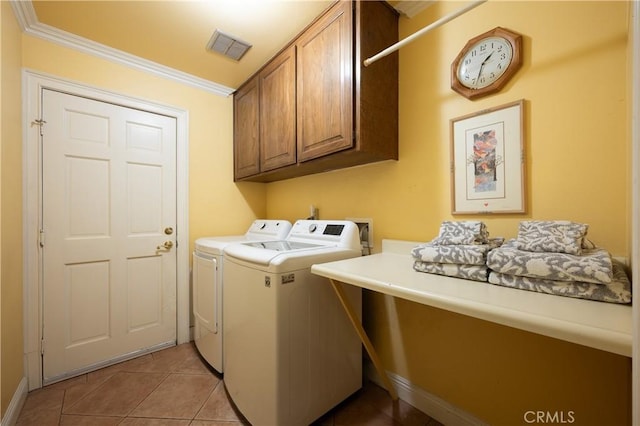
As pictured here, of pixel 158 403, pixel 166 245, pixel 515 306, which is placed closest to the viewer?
pixel 515 306

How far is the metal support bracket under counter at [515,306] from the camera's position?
547 millimetres

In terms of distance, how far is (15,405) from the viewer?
1411mm

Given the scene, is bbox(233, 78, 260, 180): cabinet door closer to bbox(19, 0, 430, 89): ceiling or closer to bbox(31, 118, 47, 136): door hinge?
bbox(19, 0, 430, 89): ceiling

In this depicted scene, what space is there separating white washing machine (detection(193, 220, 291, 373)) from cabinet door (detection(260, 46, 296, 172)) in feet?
2.00

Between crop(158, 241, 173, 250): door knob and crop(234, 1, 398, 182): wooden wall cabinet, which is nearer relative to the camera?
crop(234, 1, 398, 182): wooden wall cabinet

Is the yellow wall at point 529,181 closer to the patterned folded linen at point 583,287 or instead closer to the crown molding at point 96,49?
the patterned folded linen at point 583,287

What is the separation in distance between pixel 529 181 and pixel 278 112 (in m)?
1.61

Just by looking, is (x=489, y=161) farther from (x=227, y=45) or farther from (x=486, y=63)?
(x=227, y=45)

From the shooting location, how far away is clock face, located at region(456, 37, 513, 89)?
119 centimetres

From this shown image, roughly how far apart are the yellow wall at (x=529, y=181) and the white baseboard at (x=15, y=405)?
204 cm

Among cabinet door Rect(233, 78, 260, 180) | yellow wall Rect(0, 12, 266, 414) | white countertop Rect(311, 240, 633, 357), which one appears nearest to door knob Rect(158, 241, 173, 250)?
yellow wall Rect(0, 12, 266, 414)

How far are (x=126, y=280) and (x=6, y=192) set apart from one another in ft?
3.05

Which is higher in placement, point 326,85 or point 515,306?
point 326,85

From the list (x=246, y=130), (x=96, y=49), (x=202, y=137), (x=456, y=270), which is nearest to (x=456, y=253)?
(x=456, y=270)
